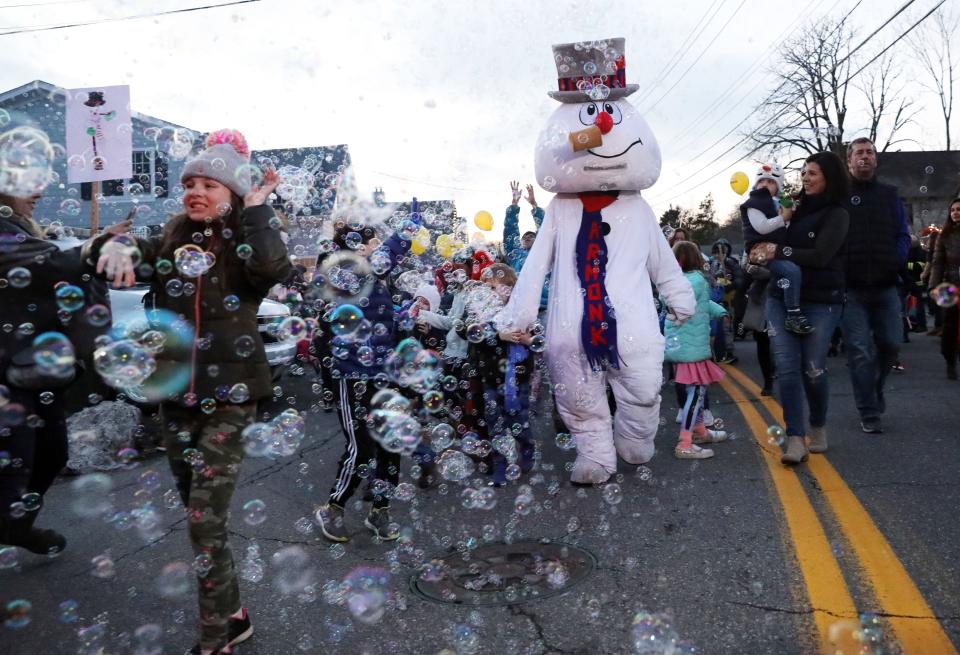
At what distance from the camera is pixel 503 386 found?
578 cm

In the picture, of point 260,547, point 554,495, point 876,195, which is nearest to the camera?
point 260,547

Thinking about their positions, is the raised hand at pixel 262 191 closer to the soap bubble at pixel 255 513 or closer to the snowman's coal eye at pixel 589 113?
the soap bubble at pixel 255 513

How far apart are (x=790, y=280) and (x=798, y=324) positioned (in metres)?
0.29

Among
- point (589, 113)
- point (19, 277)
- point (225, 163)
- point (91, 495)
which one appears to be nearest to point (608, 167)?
point (589, 113)

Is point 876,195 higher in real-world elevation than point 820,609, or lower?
higher

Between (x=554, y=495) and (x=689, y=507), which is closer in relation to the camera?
(x=689, y=507)

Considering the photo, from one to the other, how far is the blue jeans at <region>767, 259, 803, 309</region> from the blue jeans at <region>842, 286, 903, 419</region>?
103 centimetres

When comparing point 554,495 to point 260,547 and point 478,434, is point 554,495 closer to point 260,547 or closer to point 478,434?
point 478,434

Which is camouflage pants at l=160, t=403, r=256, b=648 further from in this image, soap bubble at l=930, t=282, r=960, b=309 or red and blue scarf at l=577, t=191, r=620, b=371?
soap bubble at l=930, t=282, r=960, b=309

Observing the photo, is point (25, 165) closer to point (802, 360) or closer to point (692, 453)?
point (692, 453)

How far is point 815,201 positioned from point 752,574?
313 centimetres

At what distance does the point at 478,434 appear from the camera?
6.00 meters

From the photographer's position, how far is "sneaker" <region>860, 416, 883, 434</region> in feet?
20.4

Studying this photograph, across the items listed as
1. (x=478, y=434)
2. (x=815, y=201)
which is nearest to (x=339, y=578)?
(x=478, y=434)
